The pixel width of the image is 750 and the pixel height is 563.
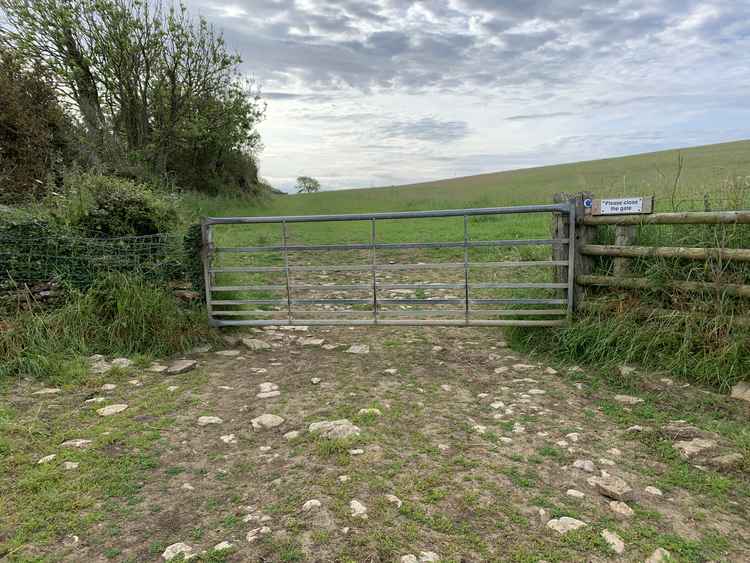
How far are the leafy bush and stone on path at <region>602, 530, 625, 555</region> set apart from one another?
6959 mm

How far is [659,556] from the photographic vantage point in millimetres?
A: 2514

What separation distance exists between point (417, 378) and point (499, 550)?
Result: 2658mm

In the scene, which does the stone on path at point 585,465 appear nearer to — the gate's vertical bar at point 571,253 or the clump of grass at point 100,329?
the gate's vertical bar at point 571,253

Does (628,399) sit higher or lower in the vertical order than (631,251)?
lower

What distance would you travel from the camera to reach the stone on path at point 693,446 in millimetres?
3541

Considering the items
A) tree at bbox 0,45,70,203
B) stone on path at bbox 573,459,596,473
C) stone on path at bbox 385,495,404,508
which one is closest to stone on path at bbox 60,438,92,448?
stone on path at bbox 385,495,404,508

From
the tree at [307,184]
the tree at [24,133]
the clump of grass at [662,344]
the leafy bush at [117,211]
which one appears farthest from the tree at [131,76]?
the tree at [307,184]

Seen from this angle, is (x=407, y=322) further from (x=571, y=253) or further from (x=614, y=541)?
(x=614, y=541)

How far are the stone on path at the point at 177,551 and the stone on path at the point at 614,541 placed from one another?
7.36 ft

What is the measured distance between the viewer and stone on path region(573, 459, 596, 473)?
10.9ft

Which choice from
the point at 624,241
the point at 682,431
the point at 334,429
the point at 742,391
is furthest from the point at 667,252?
the point at 334,429

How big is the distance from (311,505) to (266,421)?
4.44ft

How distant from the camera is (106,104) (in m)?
18.8

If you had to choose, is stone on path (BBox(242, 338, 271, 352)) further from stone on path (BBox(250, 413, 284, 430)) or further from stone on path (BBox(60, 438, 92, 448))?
stone on path (BBox(60, 438, 92, 448))
